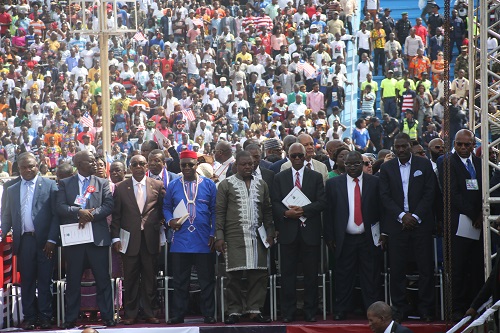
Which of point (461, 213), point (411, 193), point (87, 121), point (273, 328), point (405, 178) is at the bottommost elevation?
point (273, 328)

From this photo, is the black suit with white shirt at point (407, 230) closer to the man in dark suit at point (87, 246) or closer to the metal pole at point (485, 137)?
the metal pole at point (485, 137)

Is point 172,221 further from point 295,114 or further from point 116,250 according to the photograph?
point 295,114

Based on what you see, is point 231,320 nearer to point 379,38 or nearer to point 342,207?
point 342,207

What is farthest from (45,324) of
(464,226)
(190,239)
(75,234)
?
(464,226)

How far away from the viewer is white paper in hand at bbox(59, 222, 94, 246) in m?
12.1

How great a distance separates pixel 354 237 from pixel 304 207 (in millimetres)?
657

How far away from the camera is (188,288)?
40.1 ft

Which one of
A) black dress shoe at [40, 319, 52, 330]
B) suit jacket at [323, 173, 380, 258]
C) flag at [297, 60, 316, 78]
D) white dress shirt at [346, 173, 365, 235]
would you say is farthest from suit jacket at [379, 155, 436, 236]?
flag at [297, 60, 316, 78]

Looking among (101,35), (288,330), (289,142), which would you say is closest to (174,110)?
(101,35)

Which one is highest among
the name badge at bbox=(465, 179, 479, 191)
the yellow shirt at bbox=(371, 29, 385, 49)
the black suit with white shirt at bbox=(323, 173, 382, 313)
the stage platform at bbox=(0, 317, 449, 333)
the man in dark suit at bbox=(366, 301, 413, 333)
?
the yellow shirt at bbox=(371, 29, 385, 49)

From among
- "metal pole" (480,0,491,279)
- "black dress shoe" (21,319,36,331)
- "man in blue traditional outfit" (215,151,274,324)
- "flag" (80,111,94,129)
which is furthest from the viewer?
"flag" (80,111,94,129)

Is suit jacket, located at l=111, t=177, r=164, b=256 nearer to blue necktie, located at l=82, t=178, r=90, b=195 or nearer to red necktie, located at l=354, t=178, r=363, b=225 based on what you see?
blue necktie, located at l=82, t=178, r=90, b=195

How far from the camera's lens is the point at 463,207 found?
38.7ft

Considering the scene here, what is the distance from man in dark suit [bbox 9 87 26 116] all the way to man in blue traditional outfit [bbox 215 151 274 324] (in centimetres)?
1634
